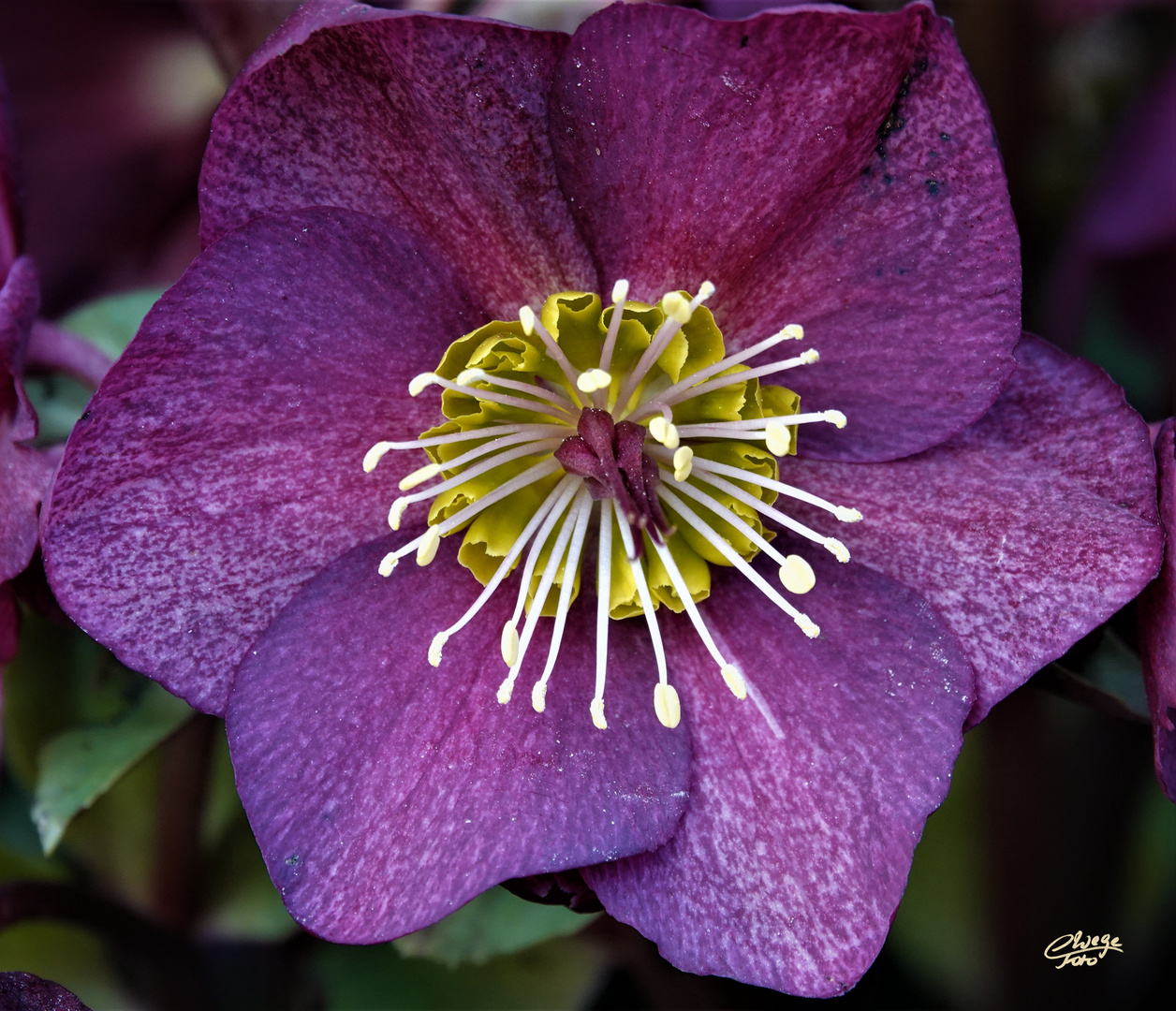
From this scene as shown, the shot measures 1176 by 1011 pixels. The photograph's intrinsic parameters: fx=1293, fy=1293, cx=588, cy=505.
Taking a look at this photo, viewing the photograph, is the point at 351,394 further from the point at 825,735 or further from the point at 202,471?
the point at 825,735

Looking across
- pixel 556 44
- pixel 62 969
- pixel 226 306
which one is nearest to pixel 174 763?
pixel 62 969

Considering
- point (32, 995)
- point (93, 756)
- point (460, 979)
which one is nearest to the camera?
point (32, 995)

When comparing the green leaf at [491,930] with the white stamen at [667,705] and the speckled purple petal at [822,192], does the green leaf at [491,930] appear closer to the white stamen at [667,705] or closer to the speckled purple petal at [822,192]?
the white stamen at [667,705]

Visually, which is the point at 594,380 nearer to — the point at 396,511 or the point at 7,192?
the point at 396,511

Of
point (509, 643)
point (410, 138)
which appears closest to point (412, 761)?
point (509, 643)

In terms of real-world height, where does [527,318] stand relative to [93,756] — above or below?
above

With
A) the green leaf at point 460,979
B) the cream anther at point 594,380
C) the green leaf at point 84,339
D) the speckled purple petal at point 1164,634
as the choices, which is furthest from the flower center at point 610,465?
the green leaf at point 460,979

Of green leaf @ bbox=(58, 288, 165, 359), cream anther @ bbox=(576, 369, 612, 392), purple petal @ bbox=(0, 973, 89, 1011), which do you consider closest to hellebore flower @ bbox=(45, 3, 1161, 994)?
cream anther @ bbox=(576, 369, 612, 392)
